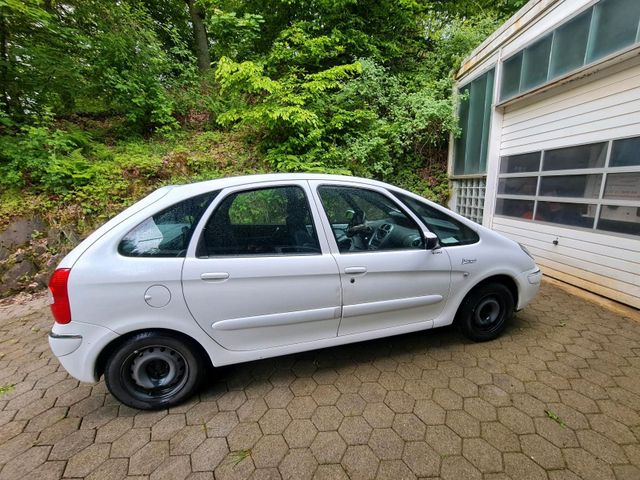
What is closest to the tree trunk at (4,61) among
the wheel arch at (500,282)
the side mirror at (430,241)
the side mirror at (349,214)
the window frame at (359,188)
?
the window frame at (359,188)

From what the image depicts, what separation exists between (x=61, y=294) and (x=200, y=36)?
10.5 m

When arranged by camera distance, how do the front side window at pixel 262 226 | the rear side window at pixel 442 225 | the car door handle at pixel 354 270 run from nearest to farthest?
the front side window at pixel 262 226, the car door handle at pixel 354 270, the rear side window at pixel 442 225

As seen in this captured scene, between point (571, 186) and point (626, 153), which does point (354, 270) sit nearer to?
point (626, 153)

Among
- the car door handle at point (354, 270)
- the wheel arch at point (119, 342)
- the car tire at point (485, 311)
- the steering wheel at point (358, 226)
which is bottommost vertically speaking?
the car tire at point (485, 311)

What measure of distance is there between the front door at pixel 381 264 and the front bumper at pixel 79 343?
5.42ft

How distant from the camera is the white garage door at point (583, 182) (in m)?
3.55

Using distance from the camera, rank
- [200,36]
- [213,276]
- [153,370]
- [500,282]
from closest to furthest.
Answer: [213,276] → [153,370] → [500,282] → [200,36]

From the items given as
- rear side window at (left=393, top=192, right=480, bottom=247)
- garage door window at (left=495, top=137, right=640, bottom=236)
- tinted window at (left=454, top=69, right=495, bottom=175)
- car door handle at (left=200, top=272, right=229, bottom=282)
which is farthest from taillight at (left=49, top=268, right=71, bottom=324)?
tinted window at (left=454, top=69, right=495, bottom=175)

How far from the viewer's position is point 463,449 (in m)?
1.74

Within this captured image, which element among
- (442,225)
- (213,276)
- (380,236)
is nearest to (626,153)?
(442,225)

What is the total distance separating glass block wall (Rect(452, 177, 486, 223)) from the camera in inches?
256

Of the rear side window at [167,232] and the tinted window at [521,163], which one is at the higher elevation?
the tinted window at [521,163]

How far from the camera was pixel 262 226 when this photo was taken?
90.4 inches

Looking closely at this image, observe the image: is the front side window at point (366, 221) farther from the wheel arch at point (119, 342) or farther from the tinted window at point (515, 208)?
the tinted window at point (515, 208)
